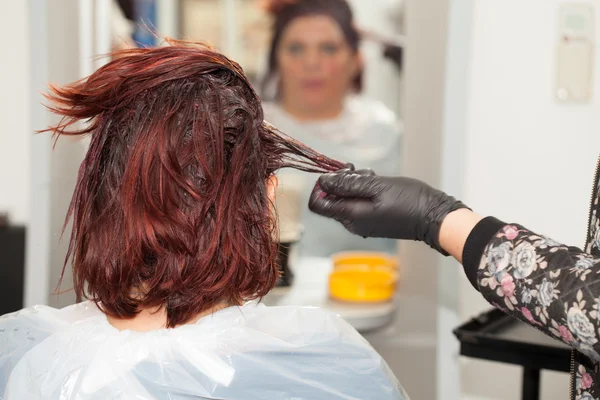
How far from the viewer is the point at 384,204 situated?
3.93ft

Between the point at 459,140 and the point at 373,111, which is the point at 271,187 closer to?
the point at 459,140

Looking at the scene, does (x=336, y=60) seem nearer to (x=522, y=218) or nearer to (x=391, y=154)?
(x=391, y=154)

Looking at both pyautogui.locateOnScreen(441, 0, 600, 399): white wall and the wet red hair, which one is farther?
pyautogui.locateOnScreen(441, 0, 600, 399): white wall

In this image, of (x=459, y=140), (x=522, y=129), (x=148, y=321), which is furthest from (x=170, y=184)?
(x=522, y=129)

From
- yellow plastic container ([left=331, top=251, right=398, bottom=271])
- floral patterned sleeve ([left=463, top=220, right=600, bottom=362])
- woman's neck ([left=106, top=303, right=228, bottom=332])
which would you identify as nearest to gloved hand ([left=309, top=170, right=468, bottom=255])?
floral patterned sleeve ([left=463, top=220, right=600, bottom=362])

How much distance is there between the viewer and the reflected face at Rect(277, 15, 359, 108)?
104 inches

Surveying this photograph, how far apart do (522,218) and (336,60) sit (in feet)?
3.38

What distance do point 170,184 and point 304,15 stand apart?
6.16 feet

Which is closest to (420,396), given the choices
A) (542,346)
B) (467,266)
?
(542,346)

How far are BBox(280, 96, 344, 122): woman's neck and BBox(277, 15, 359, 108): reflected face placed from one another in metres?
0.02

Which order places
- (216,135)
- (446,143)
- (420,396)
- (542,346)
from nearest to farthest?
(216,135) < (542,346) < (446,143) < (420,396)

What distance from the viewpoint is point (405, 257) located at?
2123mm

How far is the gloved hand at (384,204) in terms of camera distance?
1.16 metres

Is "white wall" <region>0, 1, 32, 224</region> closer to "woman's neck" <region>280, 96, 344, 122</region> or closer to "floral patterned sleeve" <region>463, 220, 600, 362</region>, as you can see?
"woman's neck" <region>280, 96, 344, 122</region>
